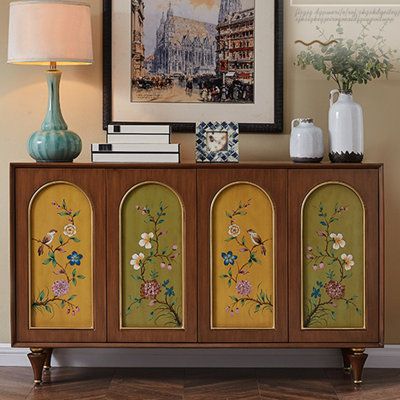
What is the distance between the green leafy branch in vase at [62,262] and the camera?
3.41 m

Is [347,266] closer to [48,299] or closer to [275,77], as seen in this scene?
[275,77]

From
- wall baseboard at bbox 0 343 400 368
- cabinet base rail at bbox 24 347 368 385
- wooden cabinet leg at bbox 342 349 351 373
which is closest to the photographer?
cabinet base rail at bbox 24 347 368 385

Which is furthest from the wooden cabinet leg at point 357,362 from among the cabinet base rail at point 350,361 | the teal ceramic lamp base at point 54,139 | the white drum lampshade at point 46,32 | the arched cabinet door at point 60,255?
the white drum lampshade at point 46,32

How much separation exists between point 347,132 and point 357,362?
904mm

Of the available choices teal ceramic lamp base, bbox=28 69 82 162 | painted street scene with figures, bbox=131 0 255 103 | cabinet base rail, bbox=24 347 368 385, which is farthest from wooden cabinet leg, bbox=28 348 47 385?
painted street scene with figures, bbox=131 0 255 103

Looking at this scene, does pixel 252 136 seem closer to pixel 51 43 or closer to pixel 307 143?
pixel 307 143

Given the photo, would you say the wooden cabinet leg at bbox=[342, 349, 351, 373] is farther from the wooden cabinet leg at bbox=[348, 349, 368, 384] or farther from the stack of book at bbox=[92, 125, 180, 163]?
the stack of book at bbox=[92, 125, 180, 163]

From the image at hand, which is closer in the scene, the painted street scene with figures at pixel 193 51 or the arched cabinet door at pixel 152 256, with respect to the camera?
the arched cabinet door at pixel 152 256

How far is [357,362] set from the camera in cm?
349

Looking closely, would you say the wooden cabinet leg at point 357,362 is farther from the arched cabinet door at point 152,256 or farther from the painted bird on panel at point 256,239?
the arched cabinet door at point 152,256

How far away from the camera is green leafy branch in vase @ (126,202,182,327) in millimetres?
3400

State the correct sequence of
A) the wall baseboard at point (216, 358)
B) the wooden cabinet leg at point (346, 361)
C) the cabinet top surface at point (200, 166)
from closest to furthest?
the cabinet top surface at point (200, 166)
the wooden cabinet leg at point (346, 361)
the wall baseboard at point (216, 358)

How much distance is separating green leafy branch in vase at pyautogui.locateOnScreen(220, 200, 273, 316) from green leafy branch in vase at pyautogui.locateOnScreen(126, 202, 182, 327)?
0.67 ft

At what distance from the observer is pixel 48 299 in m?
3.43
